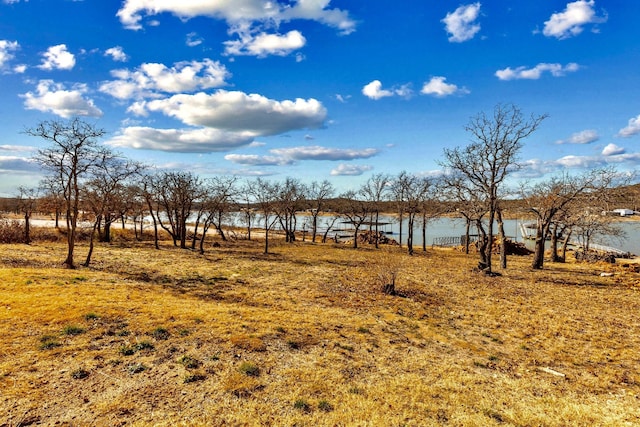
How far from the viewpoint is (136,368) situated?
Answer: 752 centimetres

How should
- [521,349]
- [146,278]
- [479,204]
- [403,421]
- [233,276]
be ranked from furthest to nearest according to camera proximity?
1. [479,204]
2. [233,276]
3. [146,278]
4. [521,349]
5. [403,421]

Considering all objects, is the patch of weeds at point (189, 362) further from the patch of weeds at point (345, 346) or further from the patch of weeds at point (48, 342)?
the patch of weeds at point (345, 346)

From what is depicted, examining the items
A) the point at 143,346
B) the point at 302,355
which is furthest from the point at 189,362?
the point at 302,355

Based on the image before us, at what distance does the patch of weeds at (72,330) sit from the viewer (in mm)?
8992

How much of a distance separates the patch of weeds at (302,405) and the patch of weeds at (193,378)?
2215 millimetres

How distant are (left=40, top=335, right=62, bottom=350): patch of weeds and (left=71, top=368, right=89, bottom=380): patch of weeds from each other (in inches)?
62.5

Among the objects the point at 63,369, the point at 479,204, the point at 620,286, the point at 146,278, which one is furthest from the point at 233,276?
the point at 620,286

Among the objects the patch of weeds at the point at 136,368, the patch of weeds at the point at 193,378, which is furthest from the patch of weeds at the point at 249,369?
the patch of weeds at the point at 136,368

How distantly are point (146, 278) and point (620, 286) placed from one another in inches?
1098

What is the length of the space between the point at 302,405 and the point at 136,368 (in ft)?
12.9

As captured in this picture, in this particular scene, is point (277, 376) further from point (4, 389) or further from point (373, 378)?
point (4, 389)

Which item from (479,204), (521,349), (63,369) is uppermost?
(479,204)

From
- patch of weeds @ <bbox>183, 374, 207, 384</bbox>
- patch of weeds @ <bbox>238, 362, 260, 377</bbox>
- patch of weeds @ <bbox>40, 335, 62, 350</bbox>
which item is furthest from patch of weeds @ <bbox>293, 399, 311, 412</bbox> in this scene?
patch of weeds @ <bbox>40, 335, 62, 350</bbox>

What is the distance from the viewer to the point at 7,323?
920 cm
